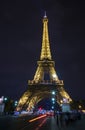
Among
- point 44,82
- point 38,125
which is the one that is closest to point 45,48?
point 44,82

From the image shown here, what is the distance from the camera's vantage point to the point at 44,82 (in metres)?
76.8

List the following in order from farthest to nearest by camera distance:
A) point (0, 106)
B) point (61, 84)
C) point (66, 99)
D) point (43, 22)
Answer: point (43, 22) → point (61, 84) → point (66, 99) → point (0, 106)

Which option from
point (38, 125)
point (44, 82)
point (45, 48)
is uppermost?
point (45, 48)

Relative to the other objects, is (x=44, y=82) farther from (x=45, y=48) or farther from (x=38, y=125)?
(x=38, y=125)

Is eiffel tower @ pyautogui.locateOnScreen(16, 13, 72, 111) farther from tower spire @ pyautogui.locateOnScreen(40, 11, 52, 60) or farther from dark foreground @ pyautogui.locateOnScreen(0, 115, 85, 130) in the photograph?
dark foreground @ pyautogui.locateOnScreen(0, 115, 85, 130)

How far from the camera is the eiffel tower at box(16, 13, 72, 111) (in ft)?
239

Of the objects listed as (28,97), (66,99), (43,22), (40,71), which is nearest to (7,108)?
(28,97)

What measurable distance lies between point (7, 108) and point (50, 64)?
18.7m

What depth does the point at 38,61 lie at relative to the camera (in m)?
78.0

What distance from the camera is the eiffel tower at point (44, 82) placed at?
72.9 metres

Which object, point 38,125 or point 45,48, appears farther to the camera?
point 45,48

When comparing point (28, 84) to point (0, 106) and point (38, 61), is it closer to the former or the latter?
point (38, 61)

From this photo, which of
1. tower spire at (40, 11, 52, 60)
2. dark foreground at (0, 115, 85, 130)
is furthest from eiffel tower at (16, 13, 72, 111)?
dark foreground at (0, 115, 85, 130)

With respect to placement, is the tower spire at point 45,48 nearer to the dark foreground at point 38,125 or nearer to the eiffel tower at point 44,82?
the eiffel tower at point 44,82
